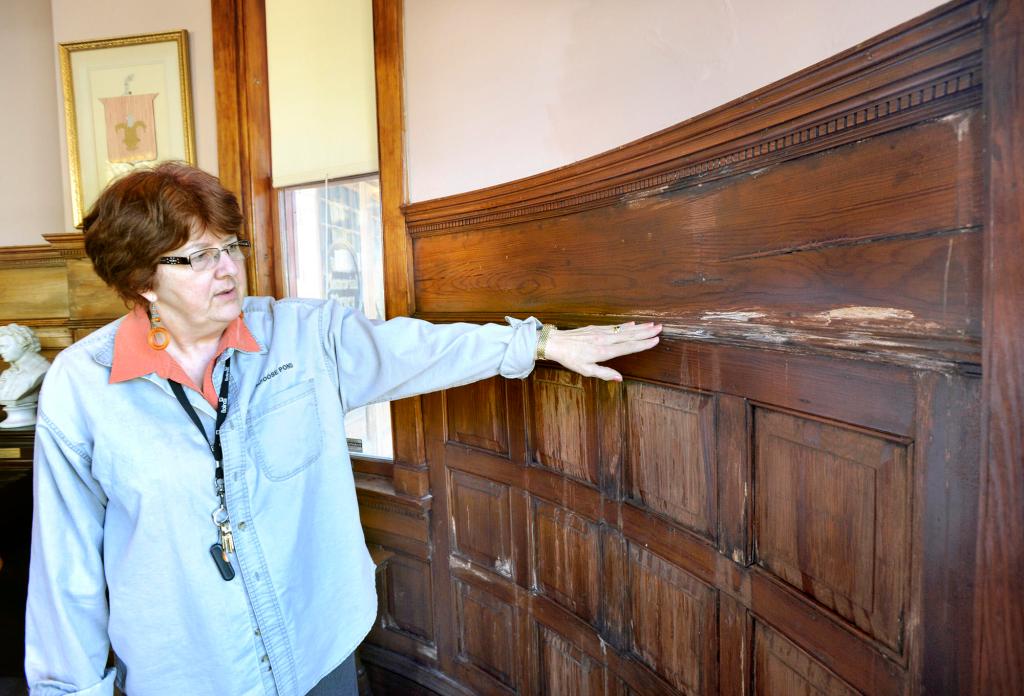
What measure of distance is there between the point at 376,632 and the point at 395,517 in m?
0.57

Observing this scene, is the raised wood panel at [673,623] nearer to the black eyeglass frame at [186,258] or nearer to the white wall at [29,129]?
the black eyeglass frame at [186,258]

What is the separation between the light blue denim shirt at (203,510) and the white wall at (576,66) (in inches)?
24.3

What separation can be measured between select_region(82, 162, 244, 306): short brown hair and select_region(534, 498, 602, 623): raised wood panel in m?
1.16

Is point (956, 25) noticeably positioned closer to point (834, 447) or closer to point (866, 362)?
point (866, 362)

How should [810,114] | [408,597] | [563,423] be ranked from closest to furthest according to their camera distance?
[810,114] < [563,423] < [408,597]

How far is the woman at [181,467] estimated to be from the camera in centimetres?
108

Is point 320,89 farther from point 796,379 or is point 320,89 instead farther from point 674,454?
point 796,379

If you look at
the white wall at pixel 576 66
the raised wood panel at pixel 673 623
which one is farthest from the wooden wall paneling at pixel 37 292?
the raised wood panel at pixel 673 623

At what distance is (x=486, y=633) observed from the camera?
1921 mm

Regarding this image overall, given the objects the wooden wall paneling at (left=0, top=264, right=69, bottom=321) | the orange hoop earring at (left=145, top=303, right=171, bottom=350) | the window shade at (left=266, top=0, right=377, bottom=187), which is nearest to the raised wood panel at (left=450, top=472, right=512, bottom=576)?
the orange hoop earring at (left=145, top=303, right=171, bottom=350)

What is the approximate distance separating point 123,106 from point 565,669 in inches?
124

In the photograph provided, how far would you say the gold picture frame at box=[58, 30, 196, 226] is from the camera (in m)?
2.58

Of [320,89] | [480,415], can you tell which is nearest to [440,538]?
[480,415]

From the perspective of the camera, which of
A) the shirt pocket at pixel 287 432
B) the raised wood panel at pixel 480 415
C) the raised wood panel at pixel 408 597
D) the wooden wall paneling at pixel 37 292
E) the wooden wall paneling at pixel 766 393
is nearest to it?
the wooden wall paneling at pixel 766 393
